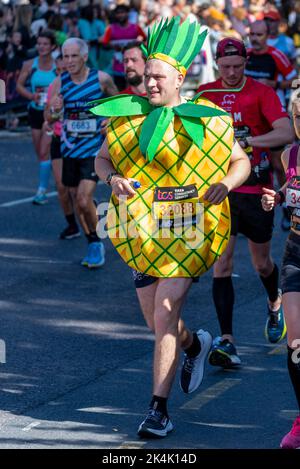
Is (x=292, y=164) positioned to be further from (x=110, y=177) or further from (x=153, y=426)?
(x=153, y=426)

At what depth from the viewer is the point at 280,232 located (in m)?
12.7

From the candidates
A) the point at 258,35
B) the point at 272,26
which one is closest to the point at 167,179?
the point at 258,35

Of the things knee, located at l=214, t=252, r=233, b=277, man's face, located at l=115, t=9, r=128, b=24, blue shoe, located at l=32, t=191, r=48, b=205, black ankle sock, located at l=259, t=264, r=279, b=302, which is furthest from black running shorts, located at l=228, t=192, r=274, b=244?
man's face, located at l=115, t=9, r=128, b=24

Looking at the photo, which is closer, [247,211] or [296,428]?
[296,428]

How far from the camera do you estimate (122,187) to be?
6.34 m

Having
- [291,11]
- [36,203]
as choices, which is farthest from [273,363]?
[291,11]

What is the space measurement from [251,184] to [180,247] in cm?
155

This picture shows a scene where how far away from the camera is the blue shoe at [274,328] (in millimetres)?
8344

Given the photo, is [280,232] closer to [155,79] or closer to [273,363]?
[273,363]

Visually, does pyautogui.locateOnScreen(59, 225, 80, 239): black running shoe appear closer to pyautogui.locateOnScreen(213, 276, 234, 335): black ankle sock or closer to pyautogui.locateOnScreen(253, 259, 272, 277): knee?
pyautogui.locateOnScreen(253, 259, 272, 277): knee

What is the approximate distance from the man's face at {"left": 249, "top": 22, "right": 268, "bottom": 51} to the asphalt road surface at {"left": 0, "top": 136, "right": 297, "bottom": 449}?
2.01m

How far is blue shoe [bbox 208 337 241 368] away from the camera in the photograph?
25.2 feet

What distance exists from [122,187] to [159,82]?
1.90ft
